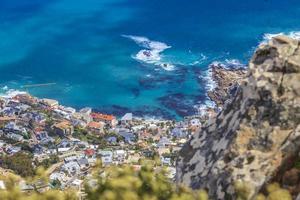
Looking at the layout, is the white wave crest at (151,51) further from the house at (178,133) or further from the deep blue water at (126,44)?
the house at (178,133)

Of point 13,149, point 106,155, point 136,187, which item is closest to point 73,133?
point 13,149

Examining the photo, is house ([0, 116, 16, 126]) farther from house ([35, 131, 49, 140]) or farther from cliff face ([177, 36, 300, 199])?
cliff face ([177, 36, 300, 199])

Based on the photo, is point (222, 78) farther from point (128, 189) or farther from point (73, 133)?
point (128, 189)

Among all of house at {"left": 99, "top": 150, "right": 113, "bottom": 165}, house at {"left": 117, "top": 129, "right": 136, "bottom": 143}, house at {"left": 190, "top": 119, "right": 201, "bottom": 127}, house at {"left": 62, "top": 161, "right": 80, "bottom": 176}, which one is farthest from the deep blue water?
house at {"left": 62, "top": 161, "right": 80, "bottom": 176}

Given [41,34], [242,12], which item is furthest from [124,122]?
[242,12]

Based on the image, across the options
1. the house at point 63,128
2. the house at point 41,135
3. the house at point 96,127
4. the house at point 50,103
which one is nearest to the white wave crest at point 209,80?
the house at point 96,127

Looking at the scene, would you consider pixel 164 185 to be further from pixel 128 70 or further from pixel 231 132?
pixel 128 70
